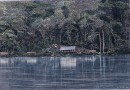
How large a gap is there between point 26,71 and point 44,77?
43cm

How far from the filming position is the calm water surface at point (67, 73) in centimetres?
794

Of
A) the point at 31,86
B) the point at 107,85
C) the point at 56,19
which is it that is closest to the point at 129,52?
the point at 107,85

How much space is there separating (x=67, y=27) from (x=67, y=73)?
149cm

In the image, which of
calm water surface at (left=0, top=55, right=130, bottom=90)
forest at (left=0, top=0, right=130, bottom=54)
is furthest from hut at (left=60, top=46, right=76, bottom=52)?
calm water surface at (left=0, top=55, right=130, bottom=90)

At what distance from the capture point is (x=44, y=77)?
810 cm

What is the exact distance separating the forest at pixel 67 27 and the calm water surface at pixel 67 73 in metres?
0.73

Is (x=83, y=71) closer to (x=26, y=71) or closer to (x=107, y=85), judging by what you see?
(x=107, y=85)

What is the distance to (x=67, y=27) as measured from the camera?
9.26 m

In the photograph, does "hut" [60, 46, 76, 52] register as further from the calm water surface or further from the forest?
the calm water surface

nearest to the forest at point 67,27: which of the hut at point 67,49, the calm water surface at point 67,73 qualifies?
the hut at point 67,49

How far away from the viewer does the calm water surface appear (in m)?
7.94

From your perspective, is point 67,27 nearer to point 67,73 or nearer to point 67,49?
point 67,49

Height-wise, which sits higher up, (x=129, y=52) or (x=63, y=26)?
(x=63, y=26)

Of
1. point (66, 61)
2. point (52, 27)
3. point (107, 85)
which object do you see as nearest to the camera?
point (107, 85)
